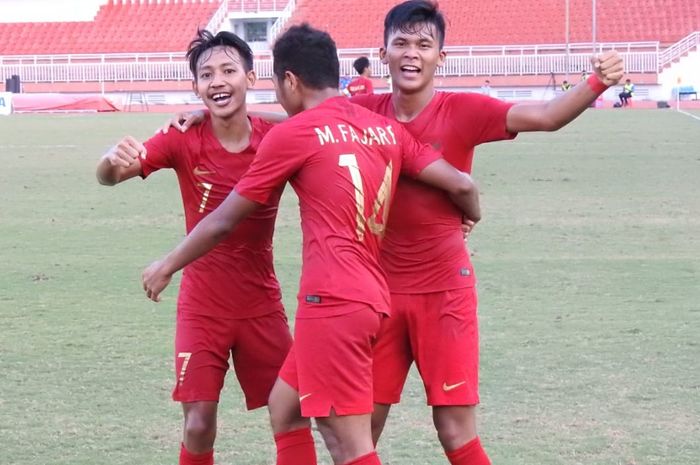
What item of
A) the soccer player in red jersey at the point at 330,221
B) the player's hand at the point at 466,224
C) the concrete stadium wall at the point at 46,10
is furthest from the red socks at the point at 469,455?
the concrete stadium wall at the point at 46,10

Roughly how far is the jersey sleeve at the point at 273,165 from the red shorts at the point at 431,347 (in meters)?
0.75

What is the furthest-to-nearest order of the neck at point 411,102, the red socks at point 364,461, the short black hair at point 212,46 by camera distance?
the short black hair at point 212,46 < the neck at point 411,102 < the red socks at point 364,461

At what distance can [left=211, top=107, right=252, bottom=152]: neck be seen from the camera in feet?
17.4

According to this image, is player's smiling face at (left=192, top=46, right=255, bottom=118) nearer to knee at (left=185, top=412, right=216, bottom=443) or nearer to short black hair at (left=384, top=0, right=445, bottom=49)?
short black hair at (left=384, top=0, right=445, bottom=49)

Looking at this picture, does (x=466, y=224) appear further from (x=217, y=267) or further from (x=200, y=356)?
(x=200, y=356)

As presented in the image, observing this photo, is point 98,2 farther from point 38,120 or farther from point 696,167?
point 696,167

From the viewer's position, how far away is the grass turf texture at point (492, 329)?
624cm

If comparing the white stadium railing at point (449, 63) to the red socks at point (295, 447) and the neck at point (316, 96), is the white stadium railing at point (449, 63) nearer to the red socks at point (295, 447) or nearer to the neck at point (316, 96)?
the red socks at point (295, 447)

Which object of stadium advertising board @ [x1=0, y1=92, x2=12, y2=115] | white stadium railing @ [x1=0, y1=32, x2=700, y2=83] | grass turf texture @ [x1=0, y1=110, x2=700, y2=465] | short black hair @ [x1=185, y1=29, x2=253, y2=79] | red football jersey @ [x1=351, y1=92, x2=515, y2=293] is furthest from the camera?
white stadium railing @ [x1=0, y1=32, x2=700, y2=83]

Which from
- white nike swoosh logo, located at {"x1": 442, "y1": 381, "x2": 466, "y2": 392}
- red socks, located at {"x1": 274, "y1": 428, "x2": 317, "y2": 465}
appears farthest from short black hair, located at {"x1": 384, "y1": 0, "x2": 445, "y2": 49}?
red socks, located at {"x1": 274, "y1": 428, "x2": 317, "y2": 465}

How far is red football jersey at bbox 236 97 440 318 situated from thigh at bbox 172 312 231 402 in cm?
90

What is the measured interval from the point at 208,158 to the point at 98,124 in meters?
32.1

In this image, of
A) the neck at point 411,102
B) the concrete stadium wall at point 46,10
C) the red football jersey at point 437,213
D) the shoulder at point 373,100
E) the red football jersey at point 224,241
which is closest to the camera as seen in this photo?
the red football jersey at point 437,213

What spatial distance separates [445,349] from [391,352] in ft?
0.67
